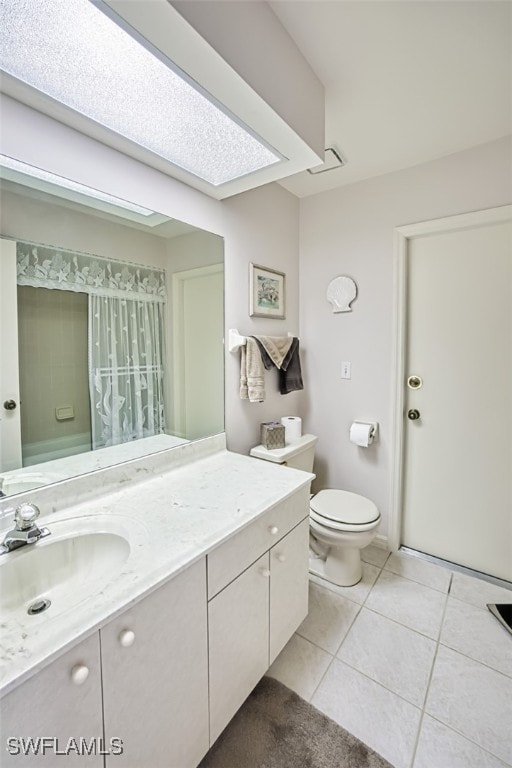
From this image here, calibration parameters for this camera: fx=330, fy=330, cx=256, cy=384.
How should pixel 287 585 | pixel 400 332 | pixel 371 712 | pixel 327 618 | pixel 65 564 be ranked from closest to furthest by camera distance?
1. pixel 65 564
2. pixel 371 712
3. pixel 287 585
4. pixel 327 618
5. pixel 400 332

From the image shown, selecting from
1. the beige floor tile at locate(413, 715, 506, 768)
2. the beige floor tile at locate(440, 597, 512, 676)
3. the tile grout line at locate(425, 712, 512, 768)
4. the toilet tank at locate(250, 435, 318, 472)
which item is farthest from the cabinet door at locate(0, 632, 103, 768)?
the beige floor tile at locate(440, 597, 512, 676)

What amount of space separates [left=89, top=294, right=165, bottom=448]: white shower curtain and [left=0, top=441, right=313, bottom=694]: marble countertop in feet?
0.59

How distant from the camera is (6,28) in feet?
2.60

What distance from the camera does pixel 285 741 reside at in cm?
110

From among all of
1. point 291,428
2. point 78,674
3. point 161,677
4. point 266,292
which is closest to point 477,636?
point 291,428

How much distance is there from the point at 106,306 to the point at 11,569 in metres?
0.90

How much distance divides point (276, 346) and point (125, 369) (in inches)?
35.3

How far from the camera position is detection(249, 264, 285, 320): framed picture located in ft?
6.30

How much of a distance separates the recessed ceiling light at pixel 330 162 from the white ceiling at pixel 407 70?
35mm

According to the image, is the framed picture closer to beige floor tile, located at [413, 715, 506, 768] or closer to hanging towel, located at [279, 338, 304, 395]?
hanging towel, located at [279, 338, 304, 395]

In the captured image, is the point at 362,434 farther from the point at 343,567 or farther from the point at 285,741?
the point at 285,741

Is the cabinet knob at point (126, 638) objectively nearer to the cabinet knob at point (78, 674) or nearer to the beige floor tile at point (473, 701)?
the cabinet knob at point (78, 674)

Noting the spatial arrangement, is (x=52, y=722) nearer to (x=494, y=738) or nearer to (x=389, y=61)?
(x=494, y=738)

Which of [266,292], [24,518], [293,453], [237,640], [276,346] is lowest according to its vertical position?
[237,640]
